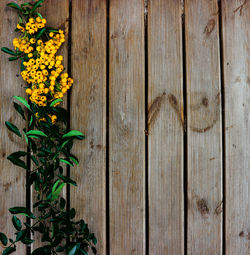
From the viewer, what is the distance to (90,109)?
98 centimetres

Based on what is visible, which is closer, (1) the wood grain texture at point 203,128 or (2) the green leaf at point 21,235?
(2) the green leaf at point 21,235

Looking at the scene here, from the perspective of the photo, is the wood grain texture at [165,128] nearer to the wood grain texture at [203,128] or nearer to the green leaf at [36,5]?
the wood grain texture at [203,128]

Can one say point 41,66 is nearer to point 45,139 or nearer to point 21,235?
point 45,139

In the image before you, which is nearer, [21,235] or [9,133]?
[21,235]

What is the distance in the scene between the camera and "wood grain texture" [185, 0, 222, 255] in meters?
0.97

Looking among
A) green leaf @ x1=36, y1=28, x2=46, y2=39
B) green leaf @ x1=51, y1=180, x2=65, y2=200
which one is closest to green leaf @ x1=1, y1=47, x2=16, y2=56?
green leaf @ x1=36, y1=28, x2=46, y2=39

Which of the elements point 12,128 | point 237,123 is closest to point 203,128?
point 237,123

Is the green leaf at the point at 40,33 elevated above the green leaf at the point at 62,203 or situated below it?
above

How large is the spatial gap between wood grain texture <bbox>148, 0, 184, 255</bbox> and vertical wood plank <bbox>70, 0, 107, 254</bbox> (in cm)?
20

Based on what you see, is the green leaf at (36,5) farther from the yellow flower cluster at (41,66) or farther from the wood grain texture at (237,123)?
the wood grain texture at (237,123)

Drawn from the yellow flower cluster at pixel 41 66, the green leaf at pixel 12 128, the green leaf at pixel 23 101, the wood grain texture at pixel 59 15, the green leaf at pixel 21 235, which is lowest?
the green leaf at pixel 21 235

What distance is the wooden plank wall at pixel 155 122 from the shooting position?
967mm

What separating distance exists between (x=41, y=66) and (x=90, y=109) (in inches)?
10.2

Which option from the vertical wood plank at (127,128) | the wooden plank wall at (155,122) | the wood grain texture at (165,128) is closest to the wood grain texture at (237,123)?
the wooden plank wall at (155,122)
